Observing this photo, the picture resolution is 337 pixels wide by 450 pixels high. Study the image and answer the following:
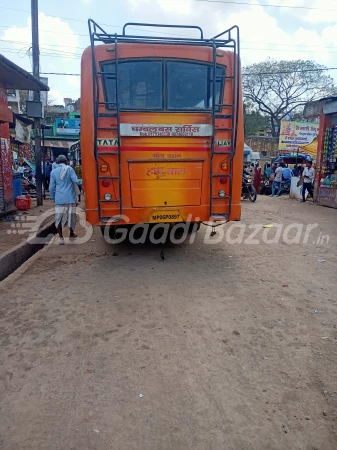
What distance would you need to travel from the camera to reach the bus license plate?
5.54 m

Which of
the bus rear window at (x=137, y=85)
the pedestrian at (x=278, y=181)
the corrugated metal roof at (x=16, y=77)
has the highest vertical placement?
the corrugated metal roof at (x=16, y=77)

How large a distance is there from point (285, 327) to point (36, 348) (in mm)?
2477

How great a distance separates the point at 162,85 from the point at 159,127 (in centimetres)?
64

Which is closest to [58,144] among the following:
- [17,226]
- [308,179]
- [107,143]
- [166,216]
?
[308,179]

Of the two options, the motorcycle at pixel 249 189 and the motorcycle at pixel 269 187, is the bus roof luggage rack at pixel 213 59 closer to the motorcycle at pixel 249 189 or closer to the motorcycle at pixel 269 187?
the motorcycle at pixel 249 189

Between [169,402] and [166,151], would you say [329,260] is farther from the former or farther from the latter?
[169,402]

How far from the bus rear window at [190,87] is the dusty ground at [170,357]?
2547 millimetres

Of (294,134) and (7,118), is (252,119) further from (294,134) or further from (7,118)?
(7,118)

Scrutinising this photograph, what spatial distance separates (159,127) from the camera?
17.6ft

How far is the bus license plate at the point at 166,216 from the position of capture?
18.2 ft

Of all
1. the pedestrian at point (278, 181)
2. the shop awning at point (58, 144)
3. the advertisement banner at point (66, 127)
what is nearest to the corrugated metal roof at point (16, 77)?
the pedestrian at point (278, 181)

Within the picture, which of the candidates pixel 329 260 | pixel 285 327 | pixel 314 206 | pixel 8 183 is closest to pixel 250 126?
pixel 314 206

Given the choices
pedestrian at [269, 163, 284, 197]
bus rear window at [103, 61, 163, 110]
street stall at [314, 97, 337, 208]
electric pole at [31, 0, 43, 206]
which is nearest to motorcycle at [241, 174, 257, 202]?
street stall at [314, 97, 337, 208]

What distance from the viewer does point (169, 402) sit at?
258 centimetres
